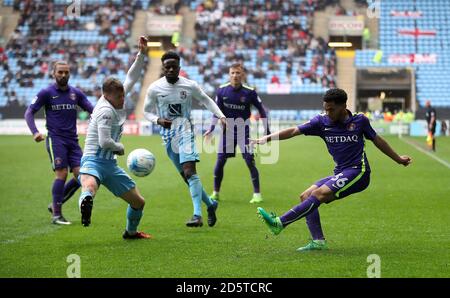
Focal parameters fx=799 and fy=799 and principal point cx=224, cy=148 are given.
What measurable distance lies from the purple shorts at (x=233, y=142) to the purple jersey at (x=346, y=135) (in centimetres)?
565

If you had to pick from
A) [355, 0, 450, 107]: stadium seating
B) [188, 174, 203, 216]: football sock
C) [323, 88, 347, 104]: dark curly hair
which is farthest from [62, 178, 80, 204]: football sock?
[355, 0, 450, 107]: stadium seating

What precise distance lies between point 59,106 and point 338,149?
4869 millimetres

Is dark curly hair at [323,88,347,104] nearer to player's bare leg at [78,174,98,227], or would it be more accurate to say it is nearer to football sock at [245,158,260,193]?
player's bare leg at [78,174,98,227]

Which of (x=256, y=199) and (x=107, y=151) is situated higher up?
(x=107, y=151)

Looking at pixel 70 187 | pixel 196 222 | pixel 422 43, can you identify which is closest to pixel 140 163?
pixel 196 222

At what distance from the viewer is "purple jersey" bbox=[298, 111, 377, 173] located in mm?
9031

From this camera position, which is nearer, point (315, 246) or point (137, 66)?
point (315, 246)

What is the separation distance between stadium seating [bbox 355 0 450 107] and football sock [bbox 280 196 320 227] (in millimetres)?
41225

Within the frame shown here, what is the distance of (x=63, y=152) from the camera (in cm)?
1206

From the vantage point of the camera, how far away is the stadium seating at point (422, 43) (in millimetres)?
49656

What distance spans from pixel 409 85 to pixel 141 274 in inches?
1739

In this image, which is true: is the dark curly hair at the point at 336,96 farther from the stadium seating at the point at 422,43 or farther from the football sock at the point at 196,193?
the stadium seating at the point at 422,43

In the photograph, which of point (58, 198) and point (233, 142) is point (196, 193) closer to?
point (58, 198)
